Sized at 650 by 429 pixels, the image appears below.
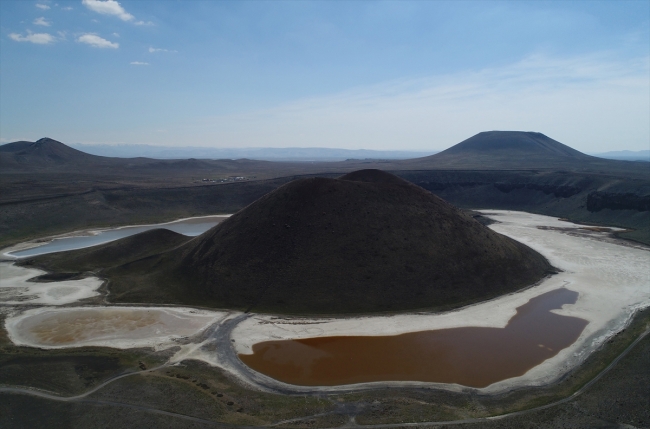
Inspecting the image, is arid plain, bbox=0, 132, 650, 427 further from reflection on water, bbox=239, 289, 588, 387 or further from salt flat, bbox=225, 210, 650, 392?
reflection on water, bbox=239, 289, 588, 387

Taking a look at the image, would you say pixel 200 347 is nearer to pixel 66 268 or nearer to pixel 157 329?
pixel 157 329

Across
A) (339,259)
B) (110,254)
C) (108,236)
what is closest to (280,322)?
(339,259)

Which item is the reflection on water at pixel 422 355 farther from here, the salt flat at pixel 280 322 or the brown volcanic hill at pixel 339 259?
the brown volcanic hill at pixel 339 259

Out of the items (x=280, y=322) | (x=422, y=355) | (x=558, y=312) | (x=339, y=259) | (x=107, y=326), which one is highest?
(x=339, y=259)

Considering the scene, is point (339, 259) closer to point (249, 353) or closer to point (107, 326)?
point (249, 353)

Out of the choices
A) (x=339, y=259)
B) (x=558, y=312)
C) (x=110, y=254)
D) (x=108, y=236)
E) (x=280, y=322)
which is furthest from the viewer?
(x=108, y=236)

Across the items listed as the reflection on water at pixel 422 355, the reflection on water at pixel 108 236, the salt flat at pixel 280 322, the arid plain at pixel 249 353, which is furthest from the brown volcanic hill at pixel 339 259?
the reflection on water at pixel 108 236

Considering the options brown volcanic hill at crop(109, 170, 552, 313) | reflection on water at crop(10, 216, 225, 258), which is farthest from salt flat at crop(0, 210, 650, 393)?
reflection on water at crop(10, 216, 225, 258)
